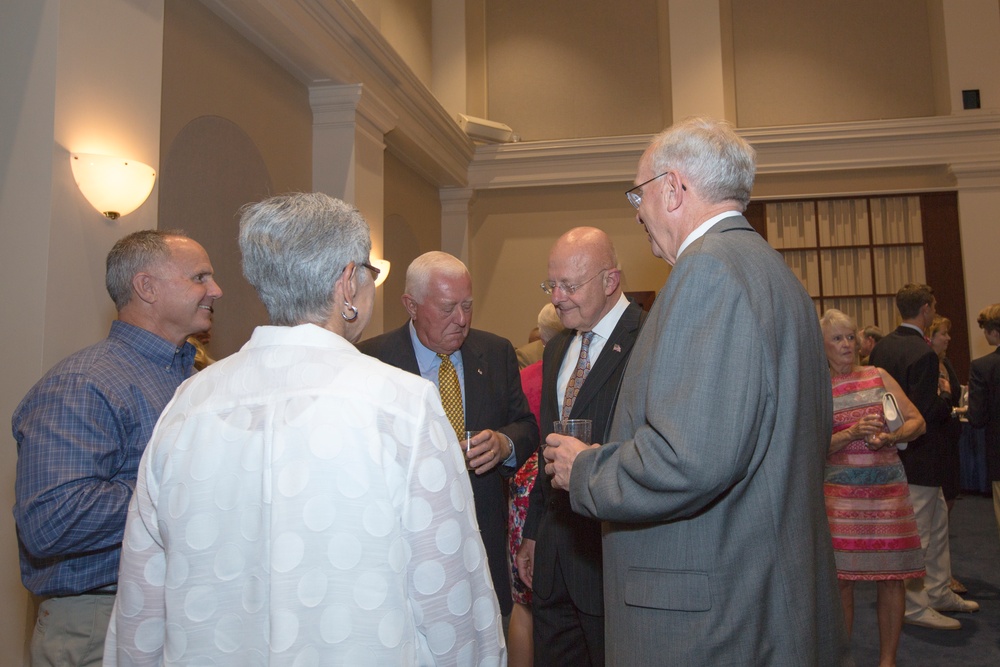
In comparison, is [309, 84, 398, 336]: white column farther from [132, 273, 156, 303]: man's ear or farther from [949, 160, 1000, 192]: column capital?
[949, 160, 1000, 192]: column capital

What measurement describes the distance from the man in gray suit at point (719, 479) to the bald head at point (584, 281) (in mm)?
935

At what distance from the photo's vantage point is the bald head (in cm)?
249

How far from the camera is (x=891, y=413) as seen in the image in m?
3.21

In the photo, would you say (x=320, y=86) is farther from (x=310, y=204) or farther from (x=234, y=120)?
(x=310, y=204)

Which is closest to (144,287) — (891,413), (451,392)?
(451,392)

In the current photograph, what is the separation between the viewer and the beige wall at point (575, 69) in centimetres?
965

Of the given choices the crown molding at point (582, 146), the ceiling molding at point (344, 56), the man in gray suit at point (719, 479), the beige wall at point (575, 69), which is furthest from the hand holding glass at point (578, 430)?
the beige wall at point (575, 69)

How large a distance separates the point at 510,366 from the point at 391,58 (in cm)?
432

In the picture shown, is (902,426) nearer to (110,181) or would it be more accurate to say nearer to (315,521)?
(315,521)

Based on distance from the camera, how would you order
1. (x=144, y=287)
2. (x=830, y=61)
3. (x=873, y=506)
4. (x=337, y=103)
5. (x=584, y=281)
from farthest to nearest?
(x=830, y=61)
(x=337, y=103)
(x=873, y=506)
(x=584, y=281)
(x=144, y=287)

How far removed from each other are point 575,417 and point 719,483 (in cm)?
99

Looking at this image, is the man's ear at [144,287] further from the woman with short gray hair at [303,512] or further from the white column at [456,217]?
the white column at [456,217]

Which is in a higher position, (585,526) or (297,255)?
(297,255)

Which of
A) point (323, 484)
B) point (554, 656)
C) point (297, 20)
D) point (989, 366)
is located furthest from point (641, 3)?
point (323, 484)
